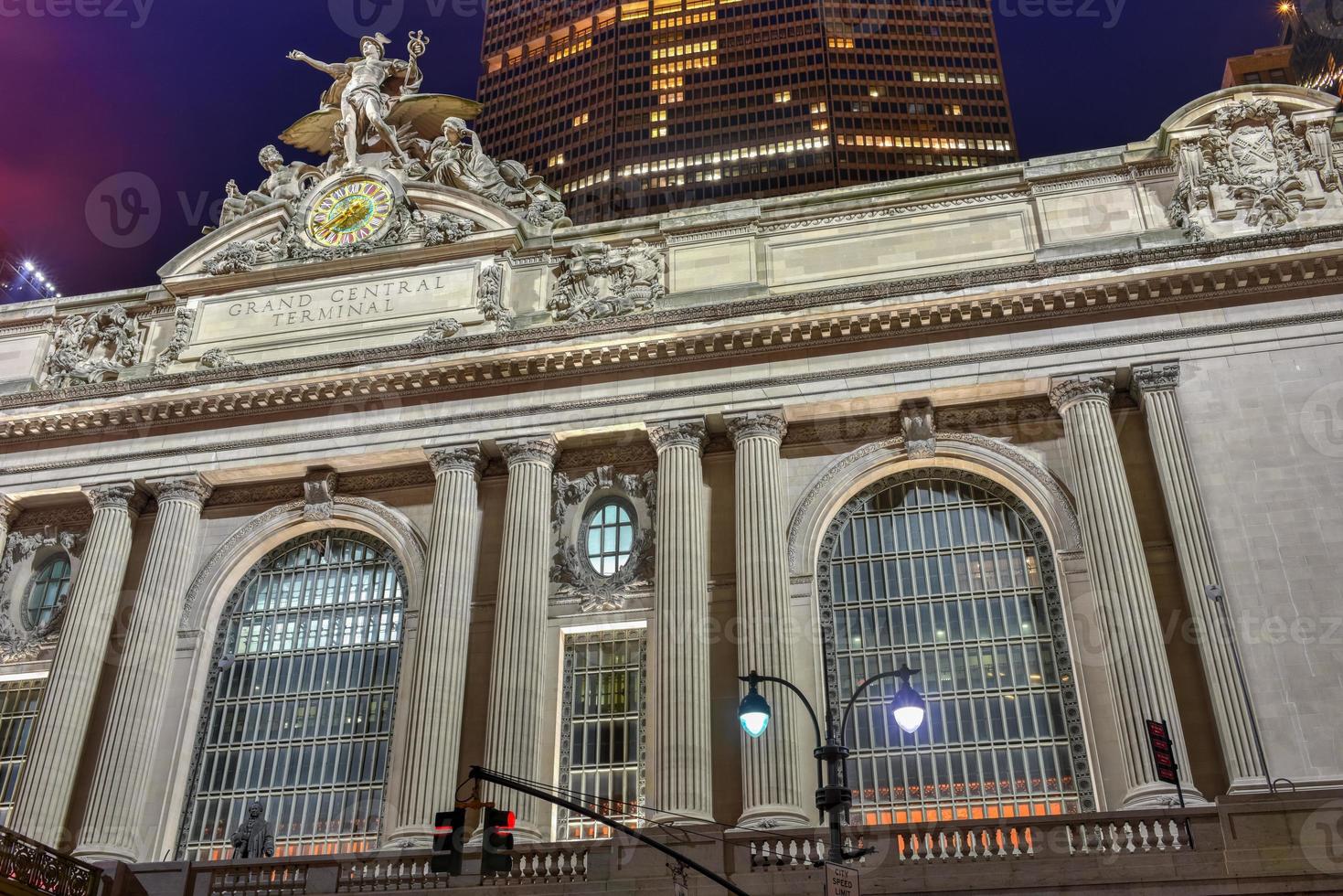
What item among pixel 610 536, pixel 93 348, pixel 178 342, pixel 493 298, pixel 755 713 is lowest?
pixel 755 713

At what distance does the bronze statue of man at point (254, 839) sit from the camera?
84.0ft

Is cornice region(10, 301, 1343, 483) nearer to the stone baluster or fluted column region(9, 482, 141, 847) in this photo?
the stone baluster

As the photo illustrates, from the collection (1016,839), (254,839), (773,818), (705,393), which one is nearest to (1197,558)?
(1016,839)

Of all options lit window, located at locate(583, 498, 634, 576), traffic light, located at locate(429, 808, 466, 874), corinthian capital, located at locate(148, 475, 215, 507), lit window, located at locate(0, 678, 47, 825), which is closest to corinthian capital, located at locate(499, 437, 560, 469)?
lit window, located at locate(583, 498, 634, 576)

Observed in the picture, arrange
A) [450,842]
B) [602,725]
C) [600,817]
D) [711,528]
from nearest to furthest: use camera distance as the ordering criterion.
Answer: [450,842], [600,817], [602,725], [711,528]

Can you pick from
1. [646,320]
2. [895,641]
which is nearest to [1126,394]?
[895,641]

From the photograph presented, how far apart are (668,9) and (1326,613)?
326ft

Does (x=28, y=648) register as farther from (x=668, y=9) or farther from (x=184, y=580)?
(x=668, y=9)

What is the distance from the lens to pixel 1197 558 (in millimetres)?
25797

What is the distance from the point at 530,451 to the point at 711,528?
4.99 metres

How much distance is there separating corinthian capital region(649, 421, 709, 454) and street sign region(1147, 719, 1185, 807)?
12.1 metres

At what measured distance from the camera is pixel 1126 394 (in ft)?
95.8

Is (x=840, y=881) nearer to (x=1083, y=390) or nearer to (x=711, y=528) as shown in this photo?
(x=711, y=528)

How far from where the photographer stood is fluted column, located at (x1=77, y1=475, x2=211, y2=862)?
91.6ft
